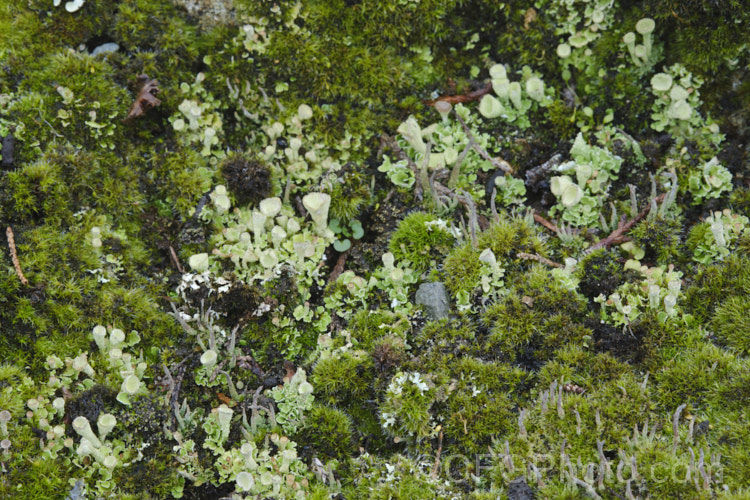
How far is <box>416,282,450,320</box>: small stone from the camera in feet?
12.1

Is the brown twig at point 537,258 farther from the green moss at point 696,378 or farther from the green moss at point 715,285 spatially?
the green moss at point 696,378

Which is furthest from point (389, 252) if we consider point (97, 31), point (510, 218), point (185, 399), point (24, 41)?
point (24, 41)

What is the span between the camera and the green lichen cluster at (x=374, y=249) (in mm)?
3137

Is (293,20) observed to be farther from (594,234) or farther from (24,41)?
(594,234)

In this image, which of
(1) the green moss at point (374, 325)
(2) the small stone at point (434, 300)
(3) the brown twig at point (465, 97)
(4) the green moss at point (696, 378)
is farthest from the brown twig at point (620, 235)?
(3) the brown twig at point (465, 97)

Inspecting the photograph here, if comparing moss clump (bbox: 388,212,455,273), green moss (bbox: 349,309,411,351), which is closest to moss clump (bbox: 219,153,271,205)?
moss clump (bbox: 388,212,455,273)

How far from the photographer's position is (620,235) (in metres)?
3.88

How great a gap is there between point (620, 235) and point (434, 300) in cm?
132

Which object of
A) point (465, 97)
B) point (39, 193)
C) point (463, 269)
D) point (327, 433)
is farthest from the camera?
point (465, 97)

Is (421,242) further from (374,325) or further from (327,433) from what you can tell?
(327,433)

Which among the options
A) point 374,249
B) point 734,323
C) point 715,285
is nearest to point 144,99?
point 374,249

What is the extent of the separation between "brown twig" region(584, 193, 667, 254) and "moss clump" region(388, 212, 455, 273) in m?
0.94

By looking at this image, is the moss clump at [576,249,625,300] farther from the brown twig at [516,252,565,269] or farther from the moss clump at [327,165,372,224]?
the moss clump at [327,165,372,224]

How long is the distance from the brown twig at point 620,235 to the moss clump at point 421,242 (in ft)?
3.08
